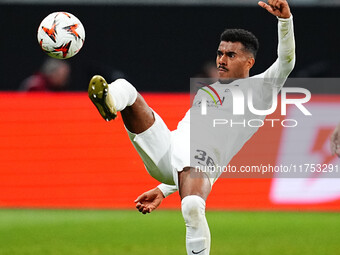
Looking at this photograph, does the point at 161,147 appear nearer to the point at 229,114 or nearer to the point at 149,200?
the point at 149,200

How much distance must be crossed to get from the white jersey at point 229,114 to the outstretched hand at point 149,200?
0.11m

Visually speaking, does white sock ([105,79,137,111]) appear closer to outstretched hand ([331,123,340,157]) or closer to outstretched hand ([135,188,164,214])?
outstretched hand ([135,188,164,214])

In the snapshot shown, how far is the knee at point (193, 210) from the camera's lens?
6488 millimetres

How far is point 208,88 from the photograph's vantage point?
24.6ft

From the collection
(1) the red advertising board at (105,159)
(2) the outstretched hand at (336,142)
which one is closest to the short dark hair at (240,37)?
(2) the outstretched hand at (336,142)

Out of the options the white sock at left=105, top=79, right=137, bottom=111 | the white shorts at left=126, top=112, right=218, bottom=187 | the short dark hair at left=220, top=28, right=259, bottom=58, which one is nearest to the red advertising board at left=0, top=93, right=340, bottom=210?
the short dark hair at left=220, top=28, right=259, bottom=58

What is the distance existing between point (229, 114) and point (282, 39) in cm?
85

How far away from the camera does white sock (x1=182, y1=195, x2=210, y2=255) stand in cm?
650

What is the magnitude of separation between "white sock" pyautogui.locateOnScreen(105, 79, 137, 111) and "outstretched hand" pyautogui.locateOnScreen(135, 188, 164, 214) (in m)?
0.94

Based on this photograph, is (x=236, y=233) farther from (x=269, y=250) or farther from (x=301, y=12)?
(x=301, y=12)

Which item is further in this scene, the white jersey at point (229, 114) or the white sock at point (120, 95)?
the white jersey at point (229, 114)

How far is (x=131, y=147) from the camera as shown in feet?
38.6

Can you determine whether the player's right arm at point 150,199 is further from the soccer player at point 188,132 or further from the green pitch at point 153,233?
the green pitch at point 153,233

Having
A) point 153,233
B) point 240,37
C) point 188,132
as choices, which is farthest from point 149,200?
point 153,233
